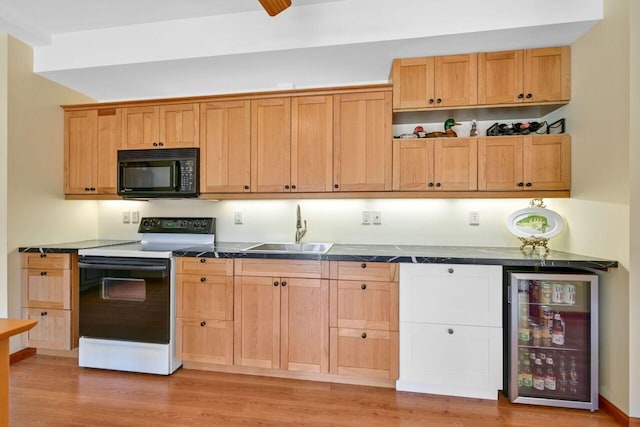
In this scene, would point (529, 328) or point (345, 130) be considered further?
point (345, 130)

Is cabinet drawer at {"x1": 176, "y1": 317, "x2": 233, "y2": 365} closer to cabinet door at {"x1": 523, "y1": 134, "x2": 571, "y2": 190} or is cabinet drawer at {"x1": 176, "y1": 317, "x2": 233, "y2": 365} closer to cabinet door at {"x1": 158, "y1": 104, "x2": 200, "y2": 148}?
A: cabinet door at {"x1": 158, "y1": 104, "x2": 200, "y2": 148}

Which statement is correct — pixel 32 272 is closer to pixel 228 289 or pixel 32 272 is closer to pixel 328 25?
pixel 228 289

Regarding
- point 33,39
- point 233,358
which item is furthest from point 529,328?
point 33,39

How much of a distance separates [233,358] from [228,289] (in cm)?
52

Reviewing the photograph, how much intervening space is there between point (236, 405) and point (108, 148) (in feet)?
8.20

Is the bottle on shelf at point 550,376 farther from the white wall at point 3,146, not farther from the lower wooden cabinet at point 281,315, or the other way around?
the white wall at point 3,146

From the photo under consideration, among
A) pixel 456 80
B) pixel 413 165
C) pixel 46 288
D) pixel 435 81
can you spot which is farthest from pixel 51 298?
pixel 456 80

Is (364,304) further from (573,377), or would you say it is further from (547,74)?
(547,74)

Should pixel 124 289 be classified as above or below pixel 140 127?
below

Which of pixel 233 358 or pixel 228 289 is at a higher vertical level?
pixel 228 289

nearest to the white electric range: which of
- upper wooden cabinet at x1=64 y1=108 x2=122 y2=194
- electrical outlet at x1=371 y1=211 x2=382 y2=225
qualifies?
upper wooden cabinet at x1=64 y1=108 x2=122 y2=194

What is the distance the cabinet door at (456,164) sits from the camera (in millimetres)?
2389

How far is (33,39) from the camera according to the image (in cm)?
261

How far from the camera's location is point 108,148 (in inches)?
115
